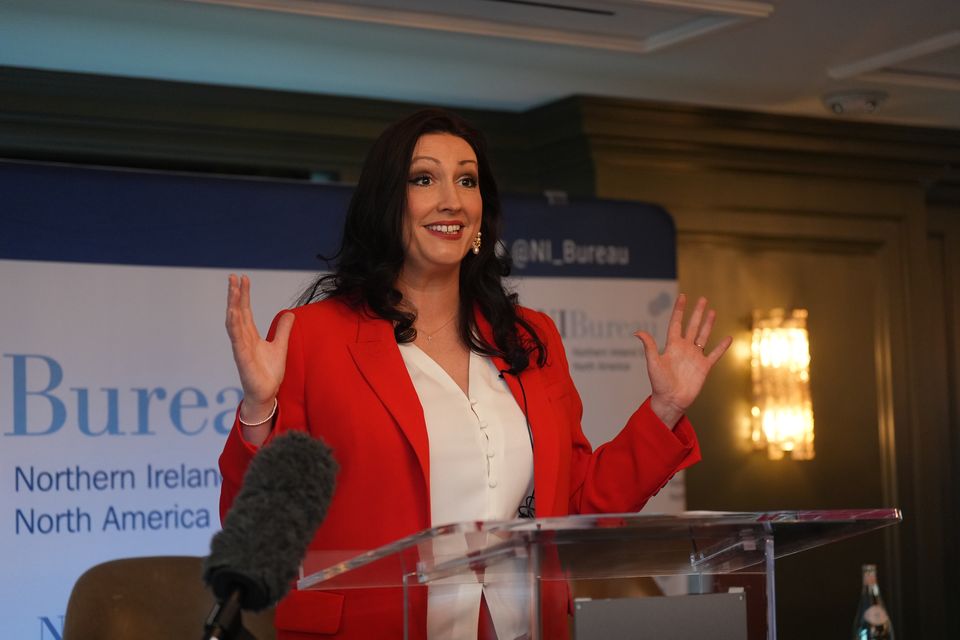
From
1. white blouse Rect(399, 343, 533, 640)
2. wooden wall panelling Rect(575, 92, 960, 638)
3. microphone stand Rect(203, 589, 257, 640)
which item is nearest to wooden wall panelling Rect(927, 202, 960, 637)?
wooden wall panelling Rect(575, 92, 960, 638)

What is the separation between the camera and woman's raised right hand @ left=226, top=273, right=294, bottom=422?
84.3 inches

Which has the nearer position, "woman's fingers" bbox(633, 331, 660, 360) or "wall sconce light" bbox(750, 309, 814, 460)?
"woman's fingers" bbox(633, 331, 660, 360)

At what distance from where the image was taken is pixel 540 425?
95.6 inches

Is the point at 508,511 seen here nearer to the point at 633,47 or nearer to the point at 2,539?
the point at 2,539

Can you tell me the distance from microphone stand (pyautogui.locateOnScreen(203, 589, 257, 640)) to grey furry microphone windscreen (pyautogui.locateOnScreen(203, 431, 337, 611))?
0.08 ft

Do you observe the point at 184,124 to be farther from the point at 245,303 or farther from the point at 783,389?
the point at 245,303

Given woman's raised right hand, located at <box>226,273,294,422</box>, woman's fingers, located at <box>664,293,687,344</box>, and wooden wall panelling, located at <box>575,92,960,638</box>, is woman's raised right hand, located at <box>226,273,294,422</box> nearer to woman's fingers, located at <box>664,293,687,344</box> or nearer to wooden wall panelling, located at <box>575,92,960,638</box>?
woman's fingers, located at <box>664,293,687,344</box>

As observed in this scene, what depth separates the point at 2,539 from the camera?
163 inches

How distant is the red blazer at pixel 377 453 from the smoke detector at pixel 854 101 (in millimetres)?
3893

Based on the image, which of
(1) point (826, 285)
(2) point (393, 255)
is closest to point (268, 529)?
(2) point (393, 255)

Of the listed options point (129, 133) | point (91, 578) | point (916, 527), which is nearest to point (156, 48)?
point (129, 133)

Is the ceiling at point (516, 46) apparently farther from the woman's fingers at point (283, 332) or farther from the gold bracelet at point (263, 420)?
the gold bracelet at point (263, 420)

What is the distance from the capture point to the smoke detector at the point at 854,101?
19.3 ft

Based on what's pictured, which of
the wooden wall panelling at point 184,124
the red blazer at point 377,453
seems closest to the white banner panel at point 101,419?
the wooden wall panelling at point 184,124
